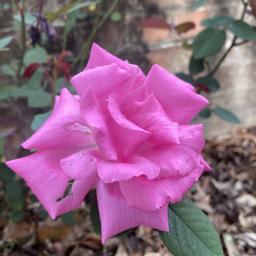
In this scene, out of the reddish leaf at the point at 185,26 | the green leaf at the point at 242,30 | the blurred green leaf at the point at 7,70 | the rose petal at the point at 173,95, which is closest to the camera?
the rose petal at the point at 173,95

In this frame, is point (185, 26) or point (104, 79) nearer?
point (104, 79)

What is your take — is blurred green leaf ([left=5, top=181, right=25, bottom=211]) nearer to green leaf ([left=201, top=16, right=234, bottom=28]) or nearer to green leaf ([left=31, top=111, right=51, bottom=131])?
green leaf ([left=31, top=111, right=51, bottom=131])

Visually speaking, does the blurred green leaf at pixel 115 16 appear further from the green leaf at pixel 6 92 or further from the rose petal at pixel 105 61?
the rose petal at pixel 105 61

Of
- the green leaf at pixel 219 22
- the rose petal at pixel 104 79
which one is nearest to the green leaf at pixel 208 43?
the green leaf at pixel 219 22

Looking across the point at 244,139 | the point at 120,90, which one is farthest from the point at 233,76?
the point at 120,90

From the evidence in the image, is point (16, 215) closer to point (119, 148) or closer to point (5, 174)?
point (5, 174)

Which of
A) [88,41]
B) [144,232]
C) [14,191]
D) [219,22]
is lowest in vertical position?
[144,232]

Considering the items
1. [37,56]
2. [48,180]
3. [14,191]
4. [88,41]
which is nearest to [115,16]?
[88,41]

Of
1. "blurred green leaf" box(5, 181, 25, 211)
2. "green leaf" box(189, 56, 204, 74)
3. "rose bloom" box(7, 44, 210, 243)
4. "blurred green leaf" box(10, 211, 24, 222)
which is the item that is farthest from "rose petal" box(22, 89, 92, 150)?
"green leaf" box(189, 56, 204, 74)
